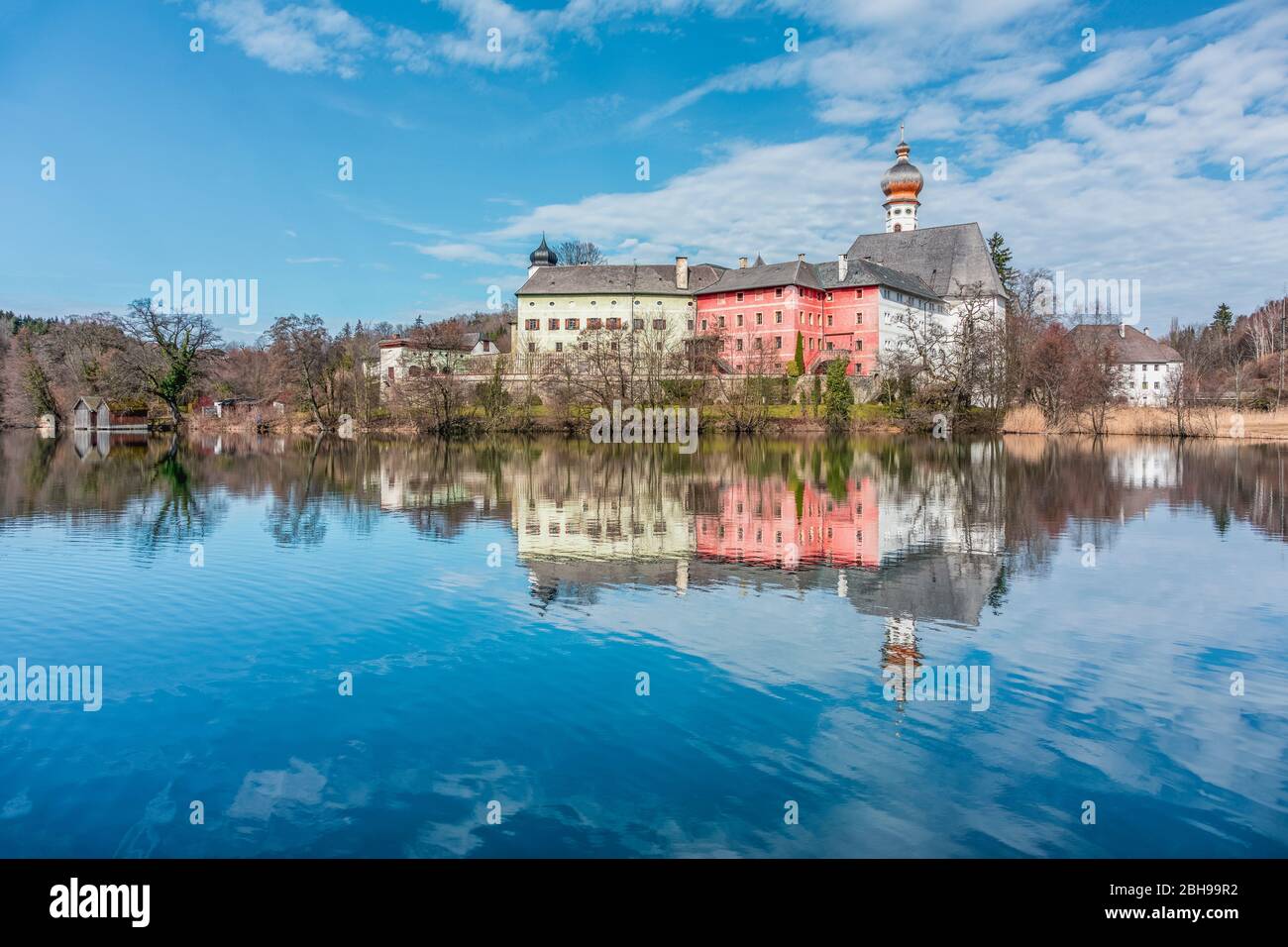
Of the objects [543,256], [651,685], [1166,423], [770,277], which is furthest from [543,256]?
[651,685]

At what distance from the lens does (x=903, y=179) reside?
293 ft

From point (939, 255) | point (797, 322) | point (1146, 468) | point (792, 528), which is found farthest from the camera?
point (939, 255)

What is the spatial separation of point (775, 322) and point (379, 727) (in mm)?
71126

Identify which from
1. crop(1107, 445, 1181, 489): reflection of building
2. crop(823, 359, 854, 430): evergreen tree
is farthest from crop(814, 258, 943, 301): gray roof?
crop(1107, 445, 1181, 489): reflection of building

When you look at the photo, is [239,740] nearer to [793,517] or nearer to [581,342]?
[793,517]

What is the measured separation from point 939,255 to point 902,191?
9.44 meters

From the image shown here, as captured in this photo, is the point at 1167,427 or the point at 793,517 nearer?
the point at 793,517

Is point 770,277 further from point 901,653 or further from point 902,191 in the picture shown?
point 901,653

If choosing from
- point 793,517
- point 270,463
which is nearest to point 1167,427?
point 793,517

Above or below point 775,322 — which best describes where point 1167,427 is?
below

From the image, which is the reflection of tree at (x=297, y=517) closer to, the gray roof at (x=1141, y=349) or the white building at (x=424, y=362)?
the white building at (x=424, y=362)

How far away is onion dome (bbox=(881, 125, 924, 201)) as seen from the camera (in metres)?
89.2
